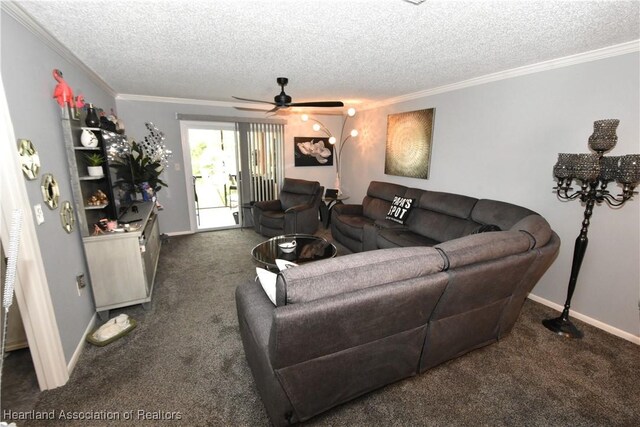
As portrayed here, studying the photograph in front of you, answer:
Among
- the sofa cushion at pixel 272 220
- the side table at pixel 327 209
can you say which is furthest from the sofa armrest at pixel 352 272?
the side table at pixel 327 209

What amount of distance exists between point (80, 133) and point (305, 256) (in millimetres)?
2294

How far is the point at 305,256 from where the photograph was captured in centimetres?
292

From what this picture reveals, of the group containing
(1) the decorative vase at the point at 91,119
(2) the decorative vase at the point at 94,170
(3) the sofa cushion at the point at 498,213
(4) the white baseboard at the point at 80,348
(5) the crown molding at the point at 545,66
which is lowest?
(4) the white baseboard at the point at 80,348

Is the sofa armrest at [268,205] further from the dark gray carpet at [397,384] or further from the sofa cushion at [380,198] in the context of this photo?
the dark gray carpet at [397,384]

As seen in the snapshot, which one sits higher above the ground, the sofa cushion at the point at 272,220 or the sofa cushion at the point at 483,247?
the sofa cushion at the point at 483,247

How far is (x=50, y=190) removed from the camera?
1870mm

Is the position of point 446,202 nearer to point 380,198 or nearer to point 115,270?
point 380,198

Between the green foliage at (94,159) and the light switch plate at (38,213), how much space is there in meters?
0.84

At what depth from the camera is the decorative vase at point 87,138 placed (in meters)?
2.32

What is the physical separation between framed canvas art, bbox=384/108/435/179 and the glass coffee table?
1.97 metres

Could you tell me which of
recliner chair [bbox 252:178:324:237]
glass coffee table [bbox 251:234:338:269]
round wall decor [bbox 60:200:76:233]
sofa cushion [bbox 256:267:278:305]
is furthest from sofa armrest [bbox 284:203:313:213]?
sofa cushion [bbox 256:267:278:305]

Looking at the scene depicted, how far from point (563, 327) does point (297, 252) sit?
250 centimetres

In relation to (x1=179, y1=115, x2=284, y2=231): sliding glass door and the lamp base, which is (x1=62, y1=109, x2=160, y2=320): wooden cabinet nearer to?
(x1=179, y1=115, x2=284, y2=231): sliding glass door

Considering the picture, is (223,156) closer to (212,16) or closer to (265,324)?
(212,16)
